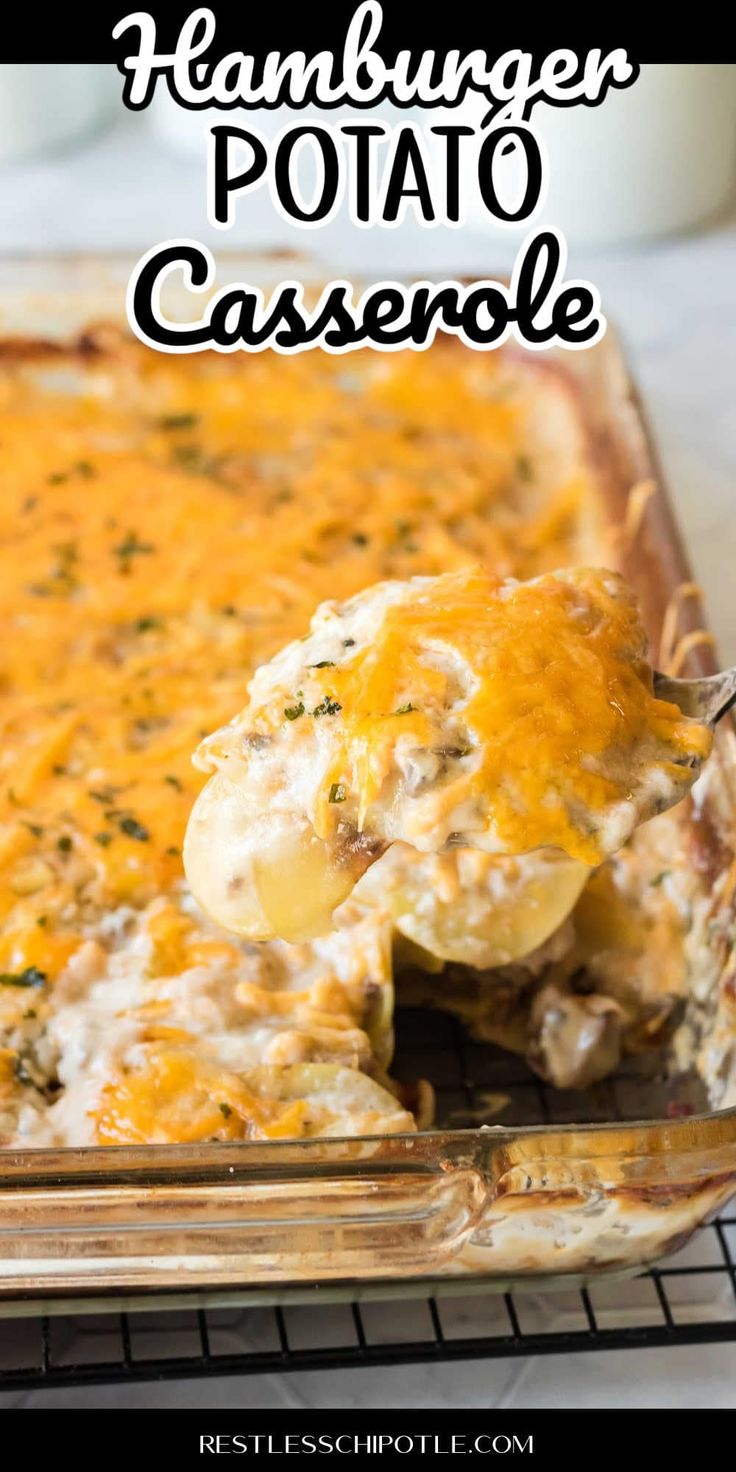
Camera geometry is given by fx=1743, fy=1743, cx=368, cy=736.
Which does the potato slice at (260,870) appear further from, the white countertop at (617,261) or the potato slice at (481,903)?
the white countertop at (617,261)

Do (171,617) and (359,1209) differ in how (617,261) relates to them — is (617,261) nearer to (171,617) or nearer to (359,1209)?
(171,617)

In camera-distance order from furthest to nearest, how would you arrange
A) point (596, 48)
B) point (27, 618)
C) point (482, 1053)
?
point (596, 48) → point (27, 618) → point (482, 1053)

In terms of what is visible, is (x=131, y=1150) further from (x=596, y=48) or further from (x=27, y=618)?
(x=596, y=48)

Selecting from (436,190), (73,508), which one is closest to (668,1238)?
(73,508)
